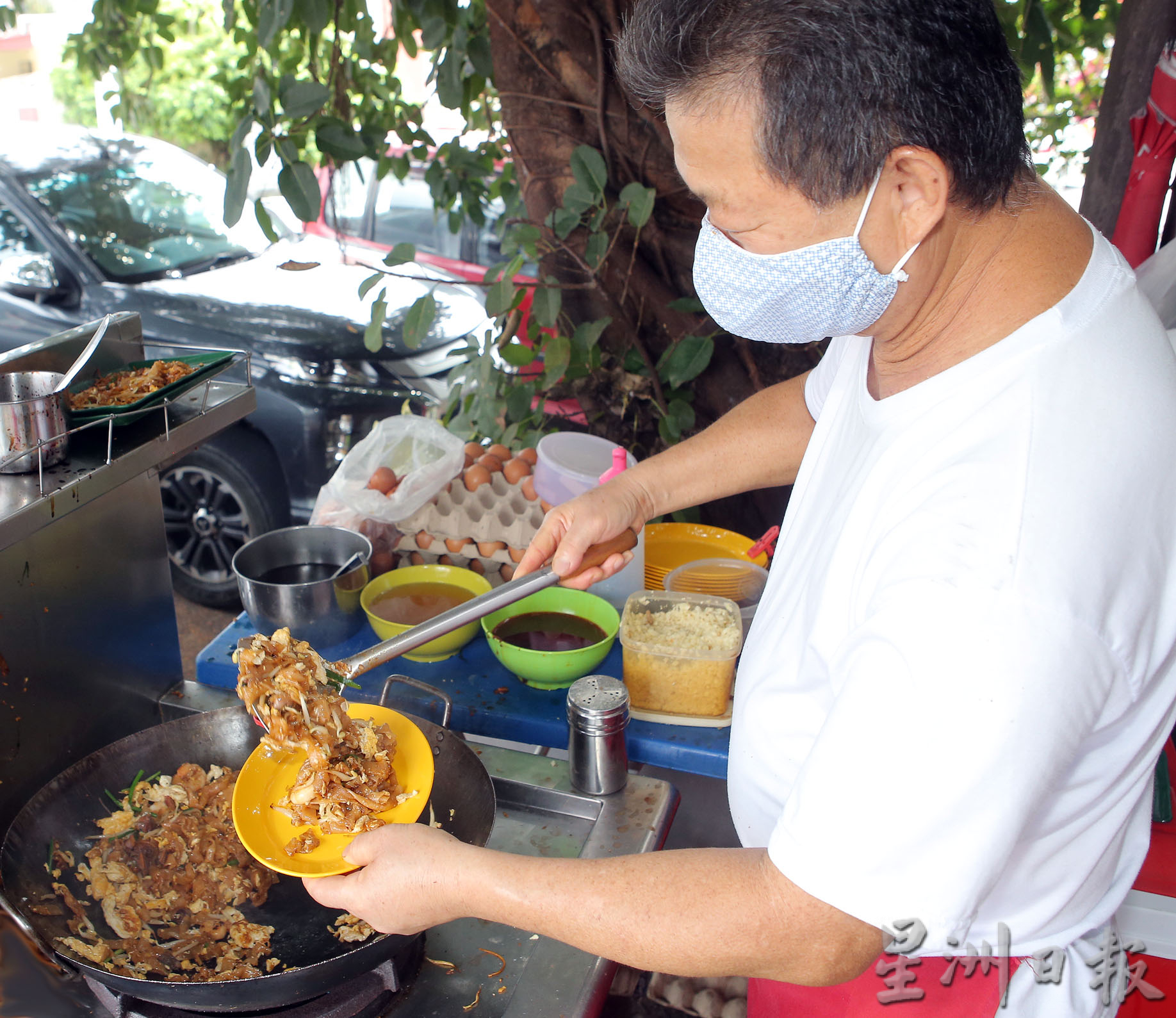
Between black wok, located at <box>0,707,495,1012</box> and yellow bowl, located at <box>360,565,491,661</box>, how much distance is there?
1.39 feet

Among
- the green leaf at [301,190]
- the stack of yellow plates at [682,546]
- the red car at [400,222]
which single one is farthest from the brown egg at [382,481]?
the red car at [400,222]

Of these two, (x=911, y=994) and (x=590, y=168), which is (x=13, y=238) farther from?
(x=911, y=994)

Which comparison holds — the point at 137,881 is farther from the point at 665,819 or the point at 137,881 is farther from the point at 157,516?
the point at 665,819

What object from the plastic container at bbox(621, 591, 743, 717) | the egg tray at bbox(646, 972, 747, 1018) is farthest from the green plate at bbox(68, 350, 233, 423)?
the egg tray at bbox(646, 972, 747, 1018)

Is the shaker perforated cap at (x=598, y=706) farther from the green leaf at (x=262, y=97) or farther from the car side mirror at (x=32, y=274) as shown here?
the car side mirror at (x=32, y=274)

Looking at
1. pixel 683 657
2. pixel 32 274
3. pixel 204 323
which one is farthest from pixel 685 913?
pixel 32 274

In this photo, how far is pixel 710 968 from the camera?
1.01m

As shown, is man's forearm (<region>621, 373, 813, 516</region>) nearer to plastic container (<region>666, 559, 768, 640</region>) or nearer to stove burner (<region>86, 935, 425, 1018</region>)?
plastic container (<region>666, 559, 768, 640</region>)

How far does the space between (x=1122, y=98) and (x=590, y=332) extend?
5.68 ft

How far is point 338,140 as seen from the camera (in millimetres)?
2883

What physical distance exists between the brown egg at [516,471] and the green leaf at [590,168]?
2.96ft

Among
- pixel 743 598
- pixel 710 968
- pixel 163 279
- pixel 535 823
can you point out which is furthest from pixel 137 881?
pixel 163 279

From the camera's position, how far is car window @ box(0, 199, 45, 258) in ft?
14.2

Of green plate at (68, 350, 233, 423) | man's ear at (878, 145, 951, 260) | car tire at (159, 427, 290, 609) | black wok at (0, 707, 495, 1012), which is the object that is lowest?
car tire at (159, 427, 290, 609)
